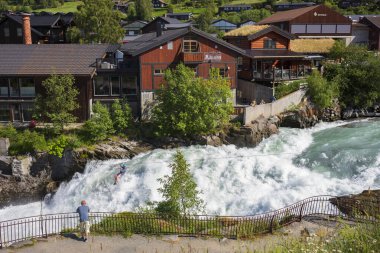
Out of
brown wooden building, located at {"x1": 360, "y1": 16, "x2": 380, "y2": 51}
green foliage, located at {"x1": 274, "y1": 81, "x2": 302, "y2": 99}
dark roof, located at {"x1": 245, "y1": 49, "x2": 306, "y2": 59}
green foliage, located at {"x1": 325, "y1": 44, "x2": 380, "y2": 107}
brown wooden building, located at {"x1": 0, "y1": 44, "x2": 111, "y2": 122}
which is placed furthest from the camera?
brown wooden building, located at {"x1": 360, "y1": 16, "x2": 380, "y2": 51}

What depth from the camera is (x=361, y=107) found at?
133 feet

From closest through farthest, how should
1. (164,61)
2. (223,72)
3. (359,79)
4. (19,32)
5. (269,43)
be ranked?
(164,61) → (223,72) → (359,79) → (269,43) → (19,32)

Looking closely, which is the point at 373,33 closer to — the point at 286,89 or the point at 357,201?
the point at 286,89

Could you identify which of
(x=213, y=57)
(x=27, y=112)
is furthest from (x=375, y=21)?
(x=27, y=112)

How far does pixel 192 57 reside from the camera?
36.3 meters

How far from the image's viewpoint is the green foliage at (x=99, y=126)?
31967mm

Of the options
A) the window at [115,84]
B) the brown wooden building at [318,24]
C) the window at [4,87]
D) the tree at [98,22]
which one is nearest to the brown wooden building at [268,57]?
the window at [115,84]

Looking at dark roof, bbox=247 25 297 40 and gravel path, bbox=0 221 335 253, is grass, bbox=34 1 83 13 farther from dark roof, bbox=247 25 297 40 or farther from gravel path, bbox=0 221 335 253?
gravel path, bbox=0 221 335 253

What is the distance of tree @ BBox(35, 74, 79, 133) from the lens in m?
32.2

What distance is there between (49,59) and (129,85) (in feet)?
22.5

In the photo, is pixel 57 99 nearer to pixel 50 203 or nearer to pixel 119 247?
pixel 50 203

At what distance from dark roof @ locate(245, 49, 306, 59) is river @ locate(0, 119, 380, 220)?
1295 cm

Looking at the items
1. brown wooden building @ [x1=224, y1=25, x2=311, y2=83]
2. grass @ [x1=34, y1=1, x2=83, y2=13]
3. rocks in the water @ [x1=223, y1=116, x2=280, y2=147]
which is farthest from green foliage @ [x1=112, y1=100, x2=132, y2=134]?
grass @ [x1=34, y1=1, x2=83, y2=13]

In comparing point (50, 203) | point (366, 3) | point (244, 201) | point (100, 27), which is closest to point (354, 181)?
→ point (244, 201)
